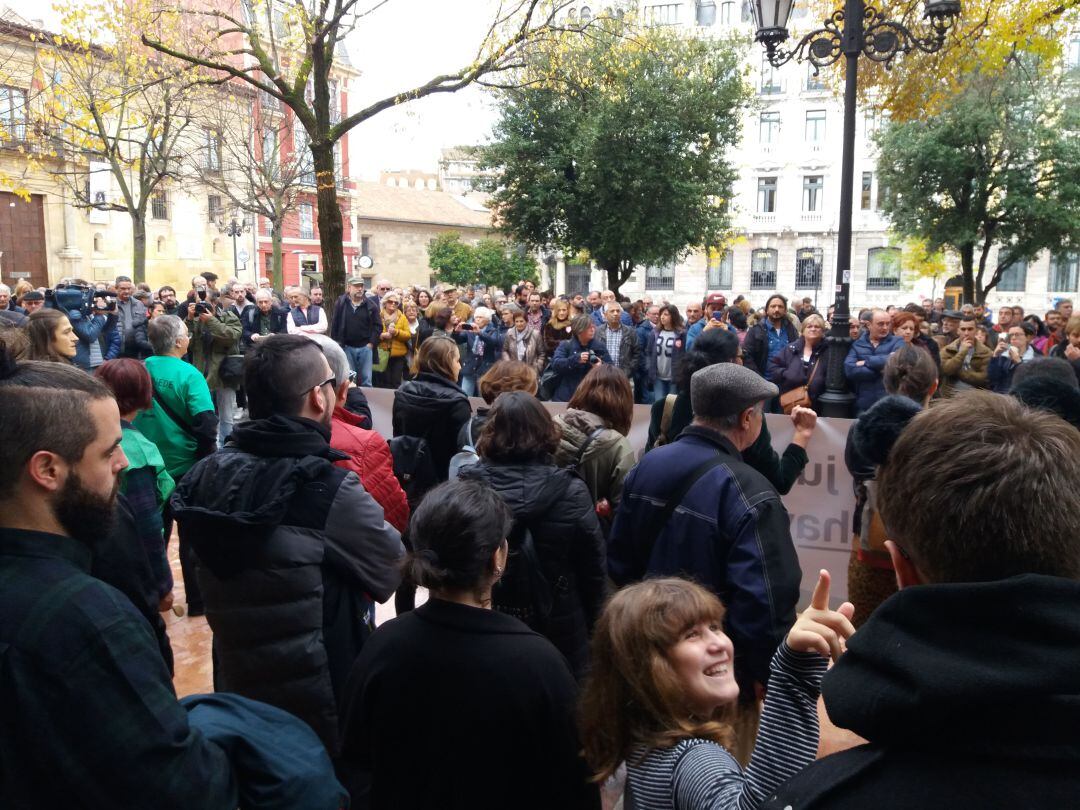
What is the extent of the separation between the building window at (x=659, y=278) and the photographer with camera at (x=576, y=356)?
46178 millimetres

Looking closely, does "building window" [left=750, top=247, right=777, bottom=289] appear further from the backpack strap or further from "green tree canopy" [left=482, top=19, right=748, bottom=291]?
the backpack strap

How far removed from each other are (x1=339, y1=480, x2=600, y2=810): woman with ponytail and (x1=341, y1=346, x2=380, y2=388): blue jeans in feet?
33.3

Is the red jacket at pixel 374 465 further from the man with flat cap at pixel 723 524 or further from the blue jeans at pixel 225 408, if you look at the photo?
the blue jeans at pixel 225 408

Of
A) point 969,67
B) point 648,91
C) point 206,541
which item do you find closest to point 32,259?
point 648,91

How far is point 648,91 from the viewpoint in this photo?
2811cm

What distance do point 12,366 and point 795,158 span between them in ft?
181

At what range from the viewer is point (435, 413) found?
4.80m

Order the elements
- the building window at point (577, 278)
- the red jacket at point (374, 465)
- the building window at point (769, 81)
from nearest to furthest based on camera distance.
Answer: the red jacket at point (374, 465)
the building window at point (769, 81)
the building window at point (577, 278)

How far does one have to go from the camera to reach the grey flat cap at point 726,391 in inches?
121

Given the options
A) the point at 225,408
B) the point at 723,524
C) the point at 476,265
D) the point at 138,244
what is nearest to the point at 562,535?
the point at 723,524

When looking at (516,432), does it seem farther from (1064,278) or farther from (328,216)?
(1064,278)

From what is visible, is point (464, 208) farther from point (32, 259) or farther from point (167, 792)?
point (167, 792)

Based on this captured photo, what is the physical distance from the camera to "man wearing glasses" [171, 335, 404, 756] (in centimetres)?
259

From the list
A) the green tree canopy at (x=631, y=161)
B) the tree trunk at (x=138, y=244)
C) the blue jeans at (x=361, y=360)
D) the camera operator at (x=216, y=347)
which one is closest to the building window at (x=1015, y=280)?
the green tree canopy at (x=631, y=161)
